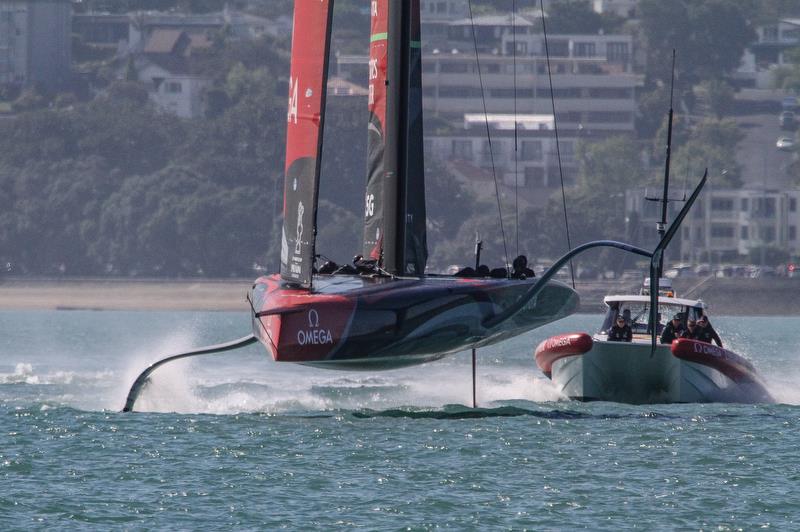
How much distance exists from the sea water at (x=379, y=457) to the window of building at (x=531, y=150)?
107 meters

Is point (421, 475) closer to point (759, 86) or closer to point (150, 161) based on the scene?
point (150, 161)

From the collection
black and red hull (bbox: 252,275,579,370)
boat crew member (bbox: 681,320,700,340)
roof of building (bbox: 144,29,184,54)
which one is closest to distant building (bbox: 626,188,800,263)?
roof of building (bbox: 144,29,184,54)

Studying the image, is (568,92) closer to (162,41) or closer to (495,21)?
(495,21)

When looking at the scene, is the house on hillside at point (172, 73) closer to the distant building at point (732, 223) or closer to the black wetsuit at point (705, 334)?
the distant building at point (732, 223)

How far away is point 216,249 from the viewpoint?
328ft

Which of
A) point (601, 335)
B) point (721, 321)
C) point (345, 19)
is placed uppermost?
point (345, 19)

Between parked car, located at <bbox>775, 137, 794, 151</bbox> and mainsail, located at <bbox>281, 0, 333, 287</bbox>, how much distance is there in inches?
4357

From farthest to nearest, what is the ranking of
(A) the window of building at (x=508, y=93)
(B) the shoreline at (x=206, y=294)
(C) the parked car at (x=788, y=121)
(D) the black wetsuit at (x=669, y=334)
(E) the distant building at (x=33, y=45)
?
(A) the window of building at (x=508, y=93) < (E) the distant building at (x=33, y=45) < (C) the parked car at (x=788, y=121) < (B) the shoreline at (x=206, y=294) < (D) the black wetsuit at (x=669, y=334)

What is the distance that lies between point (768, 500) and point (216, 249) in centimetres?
8444

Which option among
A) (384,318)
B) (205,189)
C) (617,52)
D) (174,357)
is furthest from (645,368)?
(617,52)

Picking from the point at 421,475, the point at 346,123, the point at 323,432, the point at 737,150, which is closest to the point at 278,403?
the point at 323,432

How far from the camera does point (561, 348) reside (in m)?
23.8

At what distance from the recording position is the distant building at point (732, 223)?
109 m

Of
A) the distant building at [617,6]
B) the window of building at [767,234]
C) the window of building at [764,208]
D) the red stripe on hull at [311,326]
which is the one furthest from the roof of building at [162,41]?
the red stripe on hull at [311,326]
